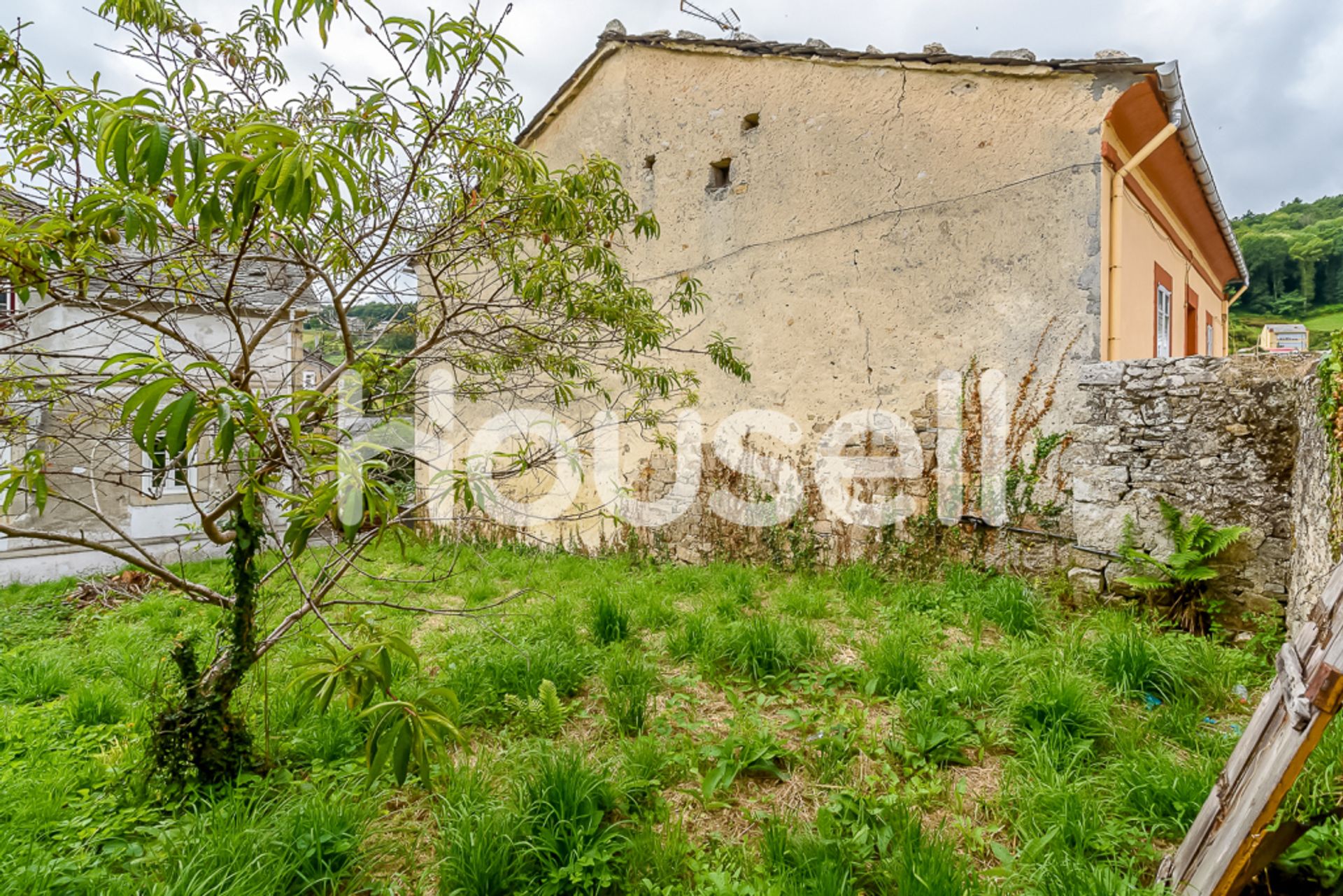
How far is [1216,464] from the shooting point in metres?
3.82

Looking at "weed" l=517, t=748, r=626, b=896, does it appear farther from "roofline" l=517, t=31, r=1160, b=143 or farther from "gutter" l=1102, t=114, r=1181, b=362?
"gutter" l=1102, t=114, r=1181, b=362

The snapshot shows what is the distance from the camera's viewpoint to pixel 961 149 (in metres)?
5.16

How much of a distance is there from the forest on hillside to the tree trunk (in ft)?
84.7

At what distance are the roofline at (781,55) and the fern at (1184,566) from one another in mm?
3241

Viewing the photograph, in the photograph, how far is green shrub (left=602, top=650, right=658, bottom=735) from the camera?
292 centimetres

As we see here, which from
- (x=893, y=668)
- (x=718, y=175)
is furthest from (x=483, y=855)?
(x=718, y=175)

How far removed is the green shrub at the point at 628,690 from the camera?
9.57 ft

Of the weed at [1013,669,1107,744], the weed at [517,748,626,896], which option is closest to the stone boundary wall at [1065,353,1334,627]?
the weed at [1013,669,1107,744]

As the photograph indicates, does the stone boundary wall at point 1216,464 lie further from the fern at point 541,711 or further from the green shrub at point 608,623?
the fern at point 541,711

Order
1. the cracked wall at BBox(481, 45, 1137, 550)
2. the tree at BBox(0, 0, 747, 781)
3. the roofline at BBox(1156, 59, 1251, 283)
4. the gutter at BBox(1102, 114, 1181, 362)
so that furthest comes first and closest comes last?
1. the cracked wall at BBox(481, 45, 1137, 550)
2. the gutter at BBox(1102, 114, 1181, 362)
3. the roofline at BBox(1156, 59, 1251, 283)
4. the tree at BBox(0, 0, 747, 781)

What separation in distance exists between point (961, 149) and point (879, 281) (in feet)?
3.99

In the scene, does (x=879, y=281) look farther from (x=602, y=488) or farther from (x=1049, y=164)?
(x=602, y=488)

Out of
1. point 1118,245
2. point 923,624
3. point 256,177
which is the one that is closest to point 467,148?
point 256,177

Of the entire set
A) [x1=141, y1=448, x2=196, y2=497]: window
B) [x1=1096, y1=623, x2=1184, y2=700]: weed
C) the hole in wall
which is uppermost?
the hole in wall
